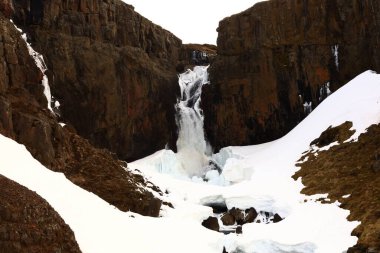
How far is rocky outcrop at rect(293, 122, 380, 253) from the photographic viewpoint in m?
18.4

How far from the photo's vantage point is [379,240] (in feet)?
53.8

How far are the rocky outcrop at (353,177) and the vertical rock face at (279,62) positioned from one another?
1138 centimetres

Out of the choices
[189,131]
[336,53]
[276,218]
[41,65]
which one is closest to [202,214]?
[276,218]

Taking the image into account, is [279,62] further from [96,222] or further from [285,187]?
[96,222]

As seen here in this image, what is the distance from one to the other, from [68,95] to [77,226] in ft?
80.3

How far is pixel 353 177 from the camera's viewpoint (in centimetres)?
2584

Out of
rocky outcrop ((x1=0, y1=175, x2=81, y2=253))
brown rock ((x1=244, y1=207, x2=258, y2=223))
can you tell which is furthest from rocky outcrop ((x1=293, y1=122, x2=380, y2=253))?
rocky outcrop ((x1=0, y1=175, x2=81, y2=253))

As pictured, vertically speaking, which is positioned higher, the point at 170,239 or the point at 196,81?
the point at 196,81

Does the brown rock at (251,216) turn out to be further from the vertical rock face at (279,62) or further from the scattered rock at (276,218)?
the vertical rock face at (279,62)

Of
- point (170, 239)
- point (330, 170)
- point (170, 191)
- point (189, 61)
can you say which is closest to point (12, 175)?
point (170, 239)

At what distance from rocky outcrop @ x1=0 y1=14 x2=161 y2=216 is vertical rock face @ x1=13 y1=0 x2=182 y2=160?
9.24 meters

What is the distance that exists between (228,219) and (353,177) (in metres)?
7.86

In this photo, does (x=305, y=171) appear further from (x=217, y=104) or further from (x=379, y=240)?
(x=217, y=104)

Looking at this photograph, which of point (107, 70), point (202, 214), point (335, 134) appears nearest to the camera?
point (202, 214)
